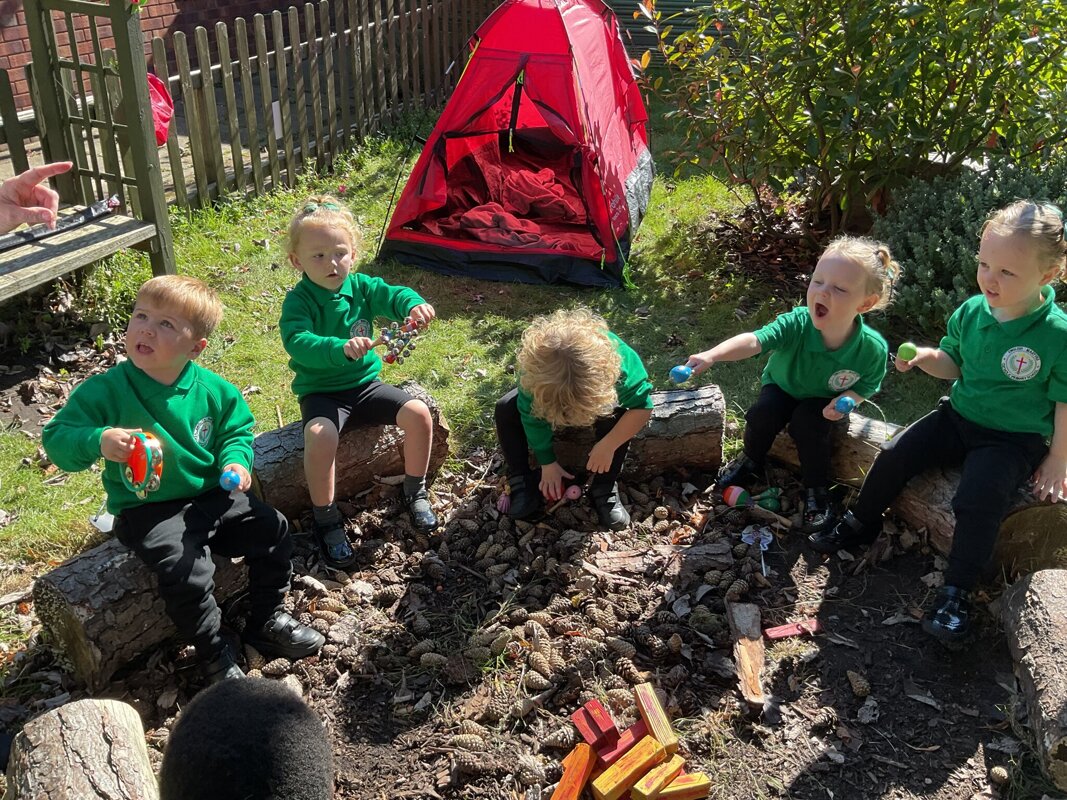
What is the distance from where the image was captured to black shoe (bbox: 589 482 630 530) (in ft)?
13.1

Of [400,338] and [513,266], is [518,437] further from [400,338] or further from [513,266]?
[513,266]

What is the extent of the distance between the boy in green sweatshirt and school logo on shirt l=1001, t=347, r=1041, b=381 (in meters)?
2.81

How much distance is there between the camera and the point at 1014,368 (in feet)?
11.2

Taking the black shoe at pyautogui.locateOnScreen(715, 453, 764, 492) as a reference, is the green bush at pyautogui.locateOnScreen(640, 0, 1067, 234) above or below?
above

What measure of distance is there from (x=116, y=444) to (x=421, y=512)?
1452mm

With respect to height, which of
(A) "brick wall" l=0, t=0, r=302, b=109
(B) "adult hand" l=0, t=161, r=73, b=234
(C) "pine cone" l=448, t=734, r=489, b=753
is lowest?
(C) "pine cone" l=448, t=734, r=489, b=753

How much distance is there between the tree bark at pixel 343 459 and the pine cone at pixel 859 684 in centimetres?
208

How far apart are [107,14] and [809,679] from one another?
5.08 meters

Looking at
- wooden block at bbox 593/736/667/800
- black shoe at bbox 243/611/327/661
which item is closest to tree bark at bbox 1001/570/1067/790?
wooden block at bbox 593/736/667/800

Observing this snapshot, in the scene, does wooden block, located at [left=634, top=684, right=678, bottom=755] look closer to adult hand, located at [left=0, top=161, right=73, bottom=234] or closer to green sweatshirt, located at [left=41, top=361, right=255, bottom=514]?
green sweatshirt, located at [left=41, top=361, right=255, bottom=514]

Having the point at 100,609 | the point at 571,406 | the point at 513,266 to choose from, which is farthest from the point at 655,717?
the point at 513,266

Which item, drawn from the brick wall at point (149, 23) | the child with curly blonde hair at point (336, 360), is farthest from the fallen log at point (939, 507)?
the brick wall at point (149, 23)

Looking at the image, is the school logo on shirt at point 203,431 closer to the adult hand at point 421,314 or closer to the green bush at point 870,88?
the adult hand at point 421,314

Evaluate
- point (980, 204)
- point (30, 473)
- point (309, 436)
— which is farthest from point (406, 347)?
point (980, 204)
